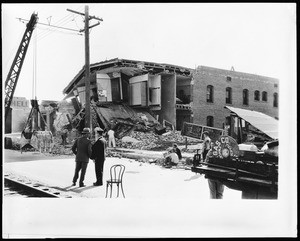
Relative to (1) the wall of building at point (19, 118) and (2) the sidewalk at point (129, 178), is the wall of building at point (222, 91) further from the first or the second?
(1) the wall of building at point (19, 118)

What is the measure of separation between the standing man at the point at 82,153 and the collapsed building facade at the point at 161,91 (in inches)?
38.5

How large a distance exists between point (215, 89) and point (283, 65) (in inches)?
75.8

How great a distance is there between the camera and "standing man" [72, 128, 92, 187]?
25.2 ft

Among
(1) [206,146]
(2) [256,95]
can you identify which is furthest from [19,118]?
(2) [256,95]

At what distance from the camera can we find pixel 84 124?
8.69 meters

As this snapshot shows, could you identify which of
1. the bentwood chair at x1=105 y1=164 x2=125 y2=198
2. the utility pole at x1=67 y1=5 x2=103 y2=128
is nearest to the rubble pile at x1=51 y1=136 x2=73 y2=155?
the utility pole at x1=67 y1=5 x2=103 y2=128

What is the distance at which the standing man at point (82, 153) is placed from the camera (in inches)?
302

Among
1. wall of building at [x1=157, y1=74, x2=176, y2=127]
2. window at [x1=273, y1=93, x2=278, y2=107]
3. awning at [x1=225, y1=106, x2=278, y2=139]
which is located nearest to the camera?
awning at [x1=225, y1=106, x2=278, y2=139]

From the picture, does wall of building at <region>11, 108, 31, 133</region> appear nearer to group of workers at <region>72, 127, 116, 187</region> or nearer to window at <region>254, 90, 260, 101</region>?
group of workers at <region>72, 127, 116, 187</region>

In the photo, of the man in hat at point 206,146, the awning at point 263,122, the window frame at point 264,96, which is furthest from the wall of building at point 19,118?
the window frame at point 264,96

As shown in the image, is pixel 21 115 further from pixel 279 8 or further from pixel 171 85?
pixel 279 8

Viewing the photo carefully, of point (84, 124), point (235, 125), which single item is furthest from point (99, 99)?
point (235, 125)

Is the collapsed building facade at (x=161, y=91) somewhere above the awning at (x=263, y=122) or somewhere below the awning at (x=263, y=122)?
above

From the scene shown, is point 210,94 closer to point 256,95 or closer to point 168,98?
point 168,98
